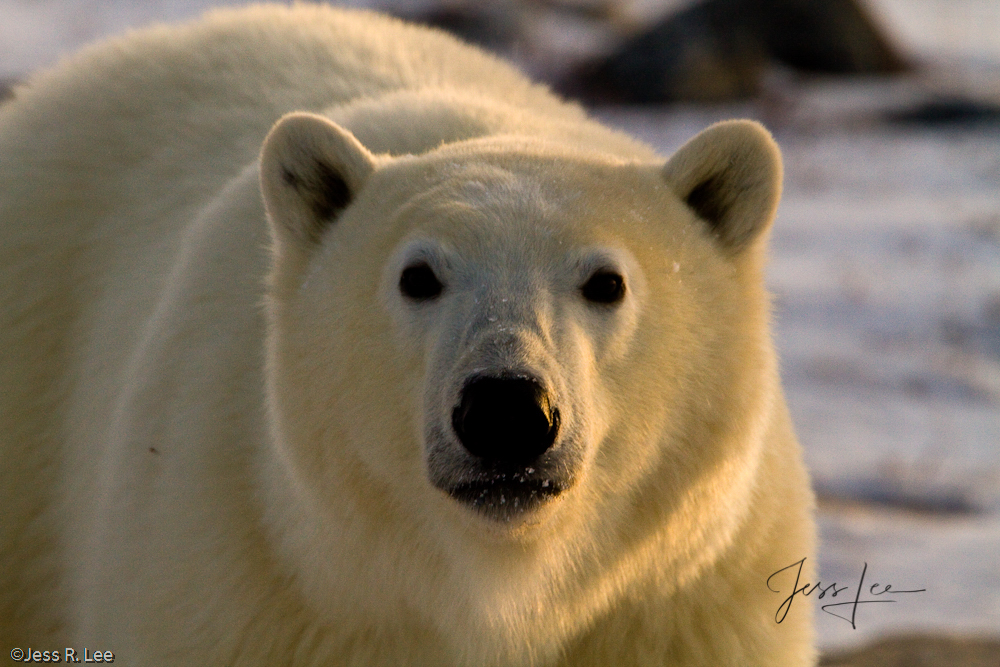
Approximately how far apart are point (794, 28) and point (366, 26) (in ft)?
37.7

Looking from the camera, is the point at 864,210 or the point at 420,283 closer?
the point at 420,283

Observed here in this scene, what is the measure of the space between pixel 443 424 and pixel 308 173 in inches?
34.8

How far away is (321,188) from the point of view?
305 cm

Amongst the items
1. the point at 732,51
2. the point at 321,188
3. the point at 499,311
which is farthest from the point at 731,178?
the point at 732,51

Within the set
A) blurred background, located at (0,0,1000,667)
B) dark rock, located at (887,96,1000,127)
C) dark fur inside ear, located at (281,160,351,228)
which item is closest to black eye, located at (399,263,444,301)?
dark fur inside ear, located at (281,160,351,228)

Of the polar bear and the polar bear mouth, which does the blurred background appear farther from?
the polar bear mouth

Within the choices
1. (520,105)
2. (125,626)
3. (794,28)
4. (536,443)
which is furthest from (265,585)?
(794,28)

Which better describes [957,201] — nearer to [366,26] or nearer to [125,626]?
[366,26]

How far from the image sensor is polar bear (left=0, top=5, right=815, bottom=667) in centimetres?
260

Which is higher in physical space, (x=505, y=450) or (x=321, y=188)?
(x=321, y=188)

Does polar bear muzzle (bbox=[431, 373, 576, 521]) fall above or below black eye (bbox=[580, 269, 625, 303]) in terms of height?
below

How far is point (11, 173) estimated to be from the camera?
402 cm

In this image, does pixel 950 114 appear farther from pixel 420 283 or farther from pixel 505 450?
pixel 505 450

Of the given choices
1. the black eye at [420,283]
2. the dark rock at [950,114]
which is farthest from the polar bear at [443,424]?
the dark rock at [950,114]
